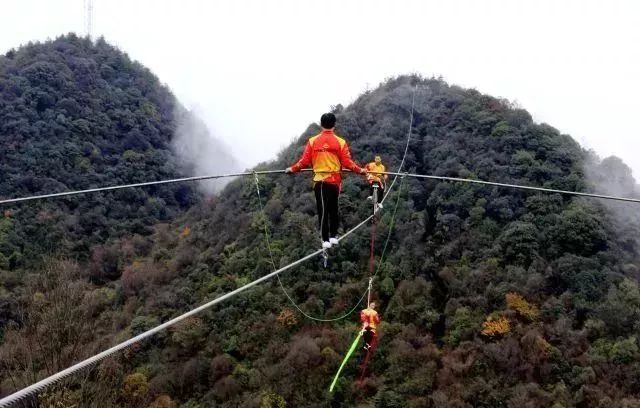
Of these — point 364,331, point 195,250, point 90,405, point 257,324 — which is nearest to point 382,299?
point 257,324

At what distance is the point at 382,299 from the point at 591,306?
31.7 ft

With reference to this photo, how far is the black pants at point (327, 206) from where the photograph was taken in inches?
249

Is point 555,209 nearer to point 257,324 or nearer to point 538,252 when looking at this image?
point 538,252

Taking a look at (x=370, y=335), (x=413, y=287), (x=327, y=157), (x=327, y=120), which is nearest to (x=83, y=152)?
(x=413, y=287)

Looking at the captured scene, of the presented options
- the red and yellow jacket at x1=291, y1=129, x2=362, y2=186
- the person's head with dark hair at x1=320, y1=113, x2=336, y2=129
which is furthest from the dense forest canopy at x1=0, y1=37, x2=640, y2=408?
the person's head with dark hair at x1=320, y1=113, x2=336, y2=129

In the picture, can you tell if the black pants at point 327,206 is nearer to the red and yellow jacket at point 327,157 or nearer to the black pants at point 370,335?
the red and yellow jacket at point 327,157

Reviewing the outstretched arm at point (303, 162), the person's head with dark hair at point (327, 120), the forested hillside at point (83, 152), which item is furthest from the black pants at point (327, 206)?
the forested hillside at point (83, 152)

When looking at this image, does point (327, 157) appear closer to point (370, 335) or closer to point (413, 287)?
point (370, 335)

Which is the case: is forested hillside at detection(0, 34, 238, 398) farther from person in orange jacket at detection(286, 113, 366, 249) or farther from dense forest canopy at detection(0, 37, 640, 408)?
person in orange jacket at detection(286, 113, 366, 249)

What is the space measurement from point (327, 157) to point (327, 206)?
545 millimetres

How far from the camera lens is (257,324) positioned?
3022cm

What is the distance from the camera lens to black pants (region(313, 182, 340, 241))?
249 inches

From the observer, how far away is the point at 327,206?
642cm

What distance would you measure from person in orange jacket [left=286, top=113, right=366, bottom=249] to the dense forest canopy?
1113cm
